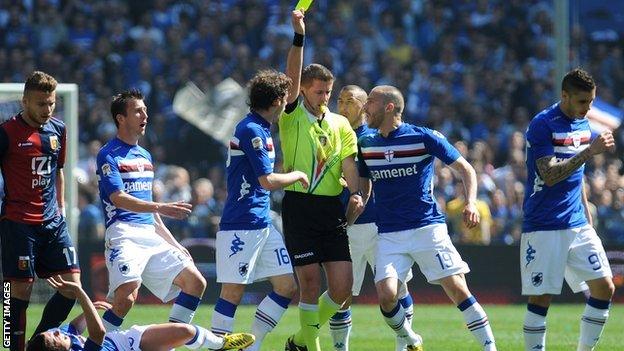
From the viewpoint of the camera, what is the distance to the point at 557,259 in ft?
35.1

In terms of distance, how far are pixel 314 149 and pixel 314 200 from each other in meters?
0.43

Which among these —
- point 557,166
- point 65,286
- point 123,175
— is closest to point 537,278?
point 557,166

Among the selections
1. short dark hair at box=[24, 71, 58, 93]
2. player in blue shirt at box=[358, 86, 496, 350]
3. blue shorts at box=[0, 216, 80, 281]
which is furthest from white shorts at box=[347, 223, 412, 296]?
short dark hair at box=[24, 71, 58, 93]

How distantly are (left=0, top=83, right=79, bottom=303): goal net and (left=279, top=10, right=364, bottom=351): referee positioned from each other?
8.37 m

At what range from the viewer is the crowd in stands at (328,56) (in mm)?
24297

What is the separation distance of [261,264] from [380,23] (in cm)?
1700

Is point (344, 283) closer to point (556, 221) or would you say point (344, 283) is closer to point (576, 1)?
point (556, 221)

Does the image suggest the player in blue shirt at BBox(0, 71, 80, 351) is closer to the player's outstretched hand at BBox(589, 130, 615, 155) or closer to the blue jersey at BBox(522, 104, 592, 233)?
the blue jersey at BBox(522, 104, 592, 233)

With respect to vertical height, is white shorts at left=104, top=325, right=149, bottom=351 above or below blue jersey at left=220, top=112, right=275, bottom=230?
below

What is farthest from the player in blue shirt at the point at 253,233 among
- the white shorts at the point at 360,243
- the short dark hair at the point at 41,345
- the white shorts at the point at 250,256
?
the short dark hair at the point at 41,345

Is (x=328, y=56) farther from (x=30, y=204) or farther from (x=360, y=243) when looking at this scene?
(x=30, y=204)

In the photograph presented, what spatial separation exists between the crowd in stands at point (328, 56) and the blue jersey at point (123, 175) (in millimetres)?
11972

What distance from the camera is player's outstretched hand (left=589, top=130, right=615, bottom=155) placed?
399 inches

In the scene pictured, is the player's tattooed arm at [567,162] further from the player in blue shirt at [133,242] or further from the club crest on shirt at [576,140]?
the player in blue shirt at [133,242]
